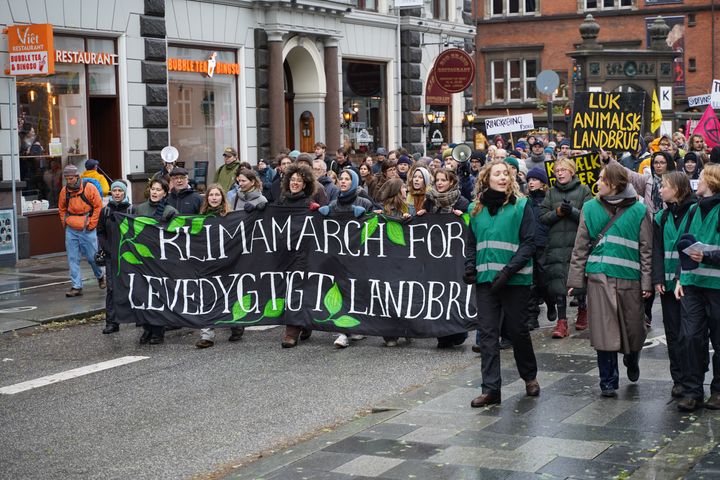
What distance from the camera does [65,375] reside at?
1059 centimetres

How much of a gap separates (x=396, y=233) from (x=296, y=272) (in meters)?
1.16

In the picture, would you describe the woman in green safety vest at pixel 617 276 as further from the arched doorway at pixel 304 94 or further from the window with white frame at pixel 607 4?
the window with white frame at pixel 607 4

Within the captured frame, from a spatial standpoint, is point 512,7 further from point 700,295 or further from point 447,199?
point 700,295

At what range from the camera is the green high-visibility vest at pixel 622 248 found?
28.9 feet

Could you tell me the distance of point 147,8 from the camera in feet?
72.4

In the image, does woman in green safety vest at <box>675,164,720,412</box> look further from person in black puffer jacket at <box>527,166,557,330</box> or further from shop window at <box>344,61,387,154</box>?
shop window at <box>344,61,387,154</box>

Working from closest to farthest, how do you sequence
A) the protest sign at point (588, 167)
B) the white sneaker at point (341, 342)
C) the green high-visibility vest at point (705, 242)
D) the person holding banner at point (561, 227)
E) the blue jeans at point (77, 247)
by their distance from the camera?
the green high-visibility vest at point (705, 242) → the white sneaker at point (341, 342) → the person holding banner at point (561, 227) → the protest sign at point (588, 167) → the blue jeans at point (77, 247)

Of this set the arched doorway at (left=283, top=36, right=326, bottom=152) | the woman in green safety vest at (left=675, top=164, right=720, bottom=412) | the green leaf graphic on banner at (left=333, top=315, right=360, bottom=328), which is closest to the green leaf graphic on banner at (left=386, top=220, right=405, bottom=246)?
the green leaf graphic on banner at (left=333, top=315, right=360, bottom=328)

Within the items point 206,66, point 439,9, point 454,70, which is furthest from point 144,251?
point 439,9

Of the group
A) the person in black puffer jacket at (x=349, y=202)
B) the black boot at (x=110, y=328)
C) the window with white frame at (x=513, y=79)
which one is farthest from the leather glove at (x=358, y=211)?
the window with white frame at (x=513, y=79)

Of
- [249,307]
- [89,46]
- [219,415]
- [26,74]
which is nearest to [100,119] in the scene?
[89,46]

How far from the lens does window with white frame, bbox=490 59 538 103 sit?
59.3m

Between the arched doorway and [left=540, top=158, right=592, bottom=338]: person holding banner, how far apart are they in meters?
16.2

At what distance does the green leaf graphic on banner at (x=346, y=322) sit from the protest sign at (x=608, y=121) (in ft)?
12.7
